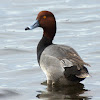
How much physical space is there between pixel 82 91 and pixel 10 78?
1527 mm

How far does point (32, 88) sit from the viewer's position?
8.06 meters

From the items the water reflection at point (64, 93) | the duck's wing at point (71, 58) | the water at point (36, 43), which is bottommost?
the water reflection at point (64, 93)

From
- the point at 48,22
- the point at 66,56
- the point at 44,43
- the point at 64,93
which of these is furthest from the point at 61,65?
the point at 48,22

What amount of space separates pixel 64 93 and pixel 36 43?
3.58 m

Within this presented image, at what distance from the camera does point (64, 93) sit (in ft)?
25.6

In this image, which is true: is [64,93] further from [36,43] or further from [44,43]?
[36,43]

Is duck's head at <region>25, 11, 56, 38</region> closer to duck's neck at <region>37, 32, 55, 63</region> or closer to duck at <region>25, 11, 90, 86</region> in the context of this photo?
duck's neck at <region>37, 32, 55, 63</region>

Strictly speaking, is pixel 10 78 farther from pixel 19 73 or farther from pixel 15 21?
pixel 15 21

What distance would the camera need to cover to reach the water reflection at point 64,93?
7.54 meters

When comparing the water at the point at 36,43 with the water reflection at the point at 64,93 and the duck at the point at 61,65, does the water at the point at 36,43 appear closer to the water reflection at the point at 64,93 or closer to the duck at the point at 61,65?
the water reflection at the point at 64,93

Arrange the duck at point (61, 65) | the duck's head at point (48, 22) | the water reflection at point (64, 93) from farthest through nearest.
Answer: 1. the duck's head at point (48, 22)
2. the duck at point (61, 65)
3. the water reflection at point (64, 93)

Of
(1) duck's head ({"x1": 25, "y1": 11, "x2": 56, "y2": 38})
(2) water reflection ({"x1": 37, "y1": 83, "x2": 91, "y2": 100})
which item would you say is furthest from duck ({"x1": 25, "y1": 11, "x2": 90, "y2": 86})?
(1) duck's head ({"x1": 25, "y1": 11, "x2": 56, "y2": 38})

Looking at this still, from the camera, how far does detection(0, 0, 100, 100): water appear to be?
25.7ft

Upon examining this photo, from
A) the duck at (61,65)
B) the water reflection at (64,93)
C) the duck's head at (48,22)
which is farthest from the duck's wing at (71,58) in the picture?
the duck's head at (48,22)
